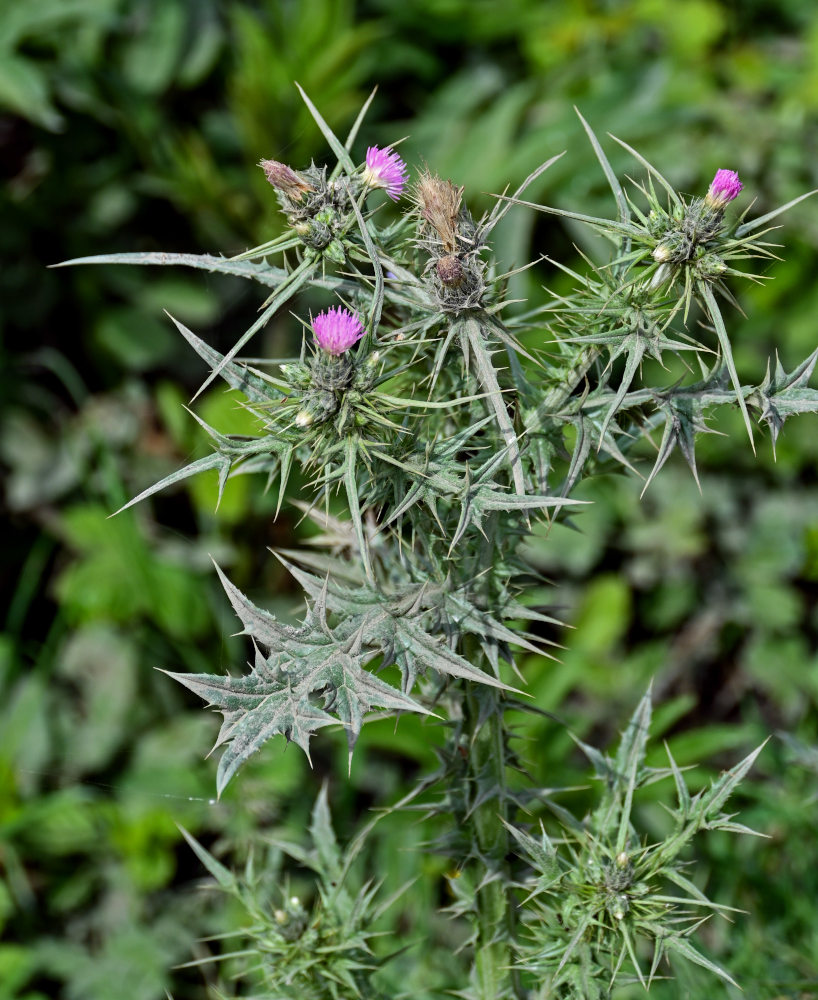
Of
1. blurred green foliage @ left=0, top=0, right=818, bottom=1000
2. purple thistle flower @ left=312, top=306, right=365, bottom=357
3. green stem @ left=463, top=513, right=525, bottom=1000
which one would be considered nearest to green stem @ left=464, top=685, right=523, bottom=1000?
green stem @ left=463, top=513, right=525, bottom=1000

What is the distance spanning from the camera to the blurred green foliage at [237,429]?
307 centimetres

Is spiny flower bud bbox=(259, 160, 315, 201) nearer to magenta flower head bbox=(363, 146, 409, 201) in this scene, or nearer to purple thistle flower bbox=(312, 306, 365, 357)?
magenta flower head bbox=(363, 146, 409, 201)

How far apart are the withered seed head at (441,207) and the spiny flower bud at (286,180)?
0.16 meters

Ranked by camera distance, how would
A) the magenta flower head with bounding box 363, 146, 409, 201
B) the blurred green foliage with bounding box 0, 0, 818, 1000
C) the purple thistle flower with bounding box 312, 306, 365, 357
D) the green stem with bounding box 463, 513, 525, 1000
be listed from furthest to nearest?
the blurred green foliage with bounding box 0, 0, 818, 1000
the green stem with bounding box 463, 513, 525, 1000
the magenta flower head with bounding box 363, 146, 409, 201
the purple thistle flower with bounding box 312, 306, 365, 357

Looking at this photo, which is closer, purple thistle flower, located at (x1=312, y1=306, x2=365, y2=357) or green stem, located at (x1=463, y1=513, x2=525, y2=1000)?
purple thistle flower, located at (x1=312, y1=306, x2=365, y2=357)

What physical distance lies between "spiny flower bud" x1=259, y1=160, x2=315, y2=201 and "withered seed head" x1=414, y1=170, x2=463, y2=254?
0.16 meters

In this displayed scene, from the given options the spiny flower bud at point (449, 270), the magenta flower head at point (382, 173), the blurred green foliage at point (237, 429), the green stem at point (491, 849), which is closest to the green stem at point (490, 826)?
the green stem at point (491, 849)

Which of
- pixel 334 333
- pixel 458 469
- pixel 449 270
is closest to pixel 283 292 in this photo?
pixel 334 333

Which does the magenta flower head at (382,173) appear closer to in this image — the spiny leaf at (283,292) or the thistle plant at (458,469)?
the thistle plant at (458,469)

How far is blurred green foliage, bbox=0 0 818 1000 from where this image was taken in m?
3.07

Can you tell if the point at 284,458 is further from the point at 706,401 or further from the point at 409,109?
the point at 409,109

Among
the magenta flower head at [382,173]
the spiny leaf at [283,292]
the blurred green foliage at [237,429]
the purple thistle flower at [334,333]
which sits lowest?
the blurred green foliage at [237,429]

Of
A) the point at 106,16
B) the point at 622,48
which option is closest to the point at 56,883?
the point at 106,16

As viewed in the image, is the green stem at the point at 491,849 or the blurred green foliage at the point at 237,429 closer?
the green stem at the point at 491,849
